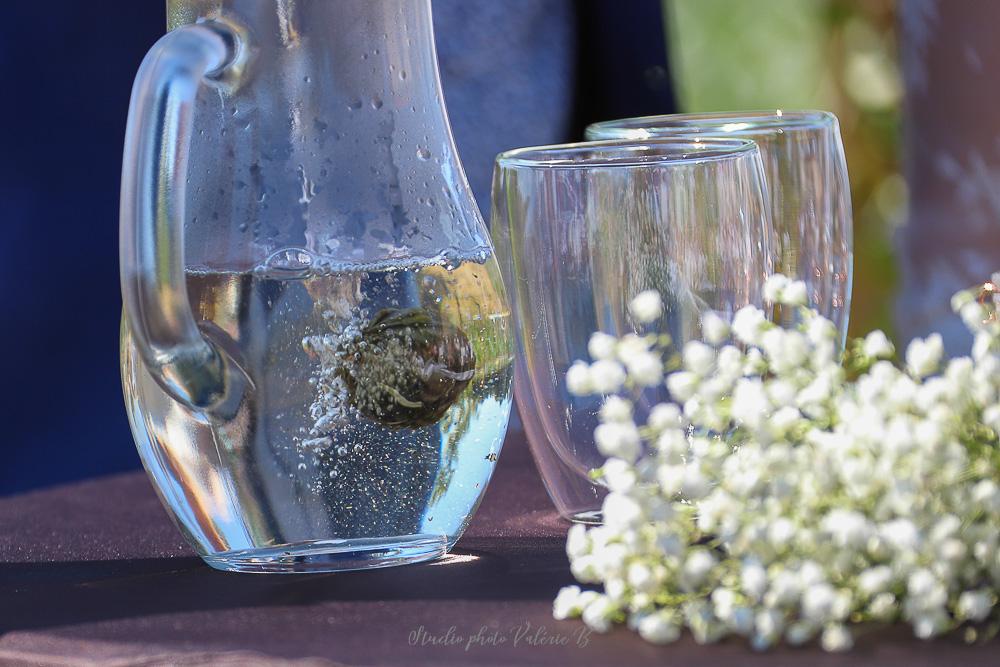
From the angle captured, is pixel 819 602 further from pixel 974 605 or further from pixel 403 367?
pixel 403 367

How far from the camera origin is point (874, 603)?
12.2 inches

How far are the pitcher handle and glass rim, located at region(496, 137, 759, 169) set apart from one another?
120 mm

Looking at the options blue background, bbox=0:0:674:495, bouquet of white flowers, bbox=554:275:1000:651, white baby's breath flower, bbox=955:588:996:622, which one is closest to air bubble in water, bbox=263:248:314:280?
bouquet of white flowers, bbox=554:275:1000:651

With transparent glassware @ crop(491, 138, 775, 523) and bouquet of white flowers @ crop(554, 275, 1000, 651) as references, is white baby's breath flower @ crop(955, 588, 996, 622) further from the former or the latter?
transparent glassware @ crop(491, 138, 775, 523)

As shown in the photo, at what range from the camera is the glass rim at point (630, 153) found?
0.44m

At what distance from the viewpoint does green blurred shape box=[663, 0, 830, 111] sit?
6.37ft

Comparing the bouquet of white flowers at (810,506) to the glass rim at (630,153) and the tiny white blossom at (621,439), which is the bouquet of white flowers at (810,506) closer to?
the tiny white blossom at (621,439)

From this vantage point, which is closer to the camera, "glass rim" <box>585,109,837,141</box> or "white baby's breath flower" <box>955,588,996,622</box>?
"white baby's breath flower" <box>955,588,996,622</box>

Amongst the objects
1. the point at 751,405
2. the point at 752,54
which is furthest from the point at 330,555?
the point at 752,54

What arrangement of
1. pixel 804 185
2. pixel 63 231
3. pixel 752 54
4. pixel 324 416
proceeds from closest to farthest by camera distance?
pixel 324 416, pixel 804 185, pixel 63 231, pixel 752 54

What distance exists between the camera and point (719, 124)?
21.1 inches

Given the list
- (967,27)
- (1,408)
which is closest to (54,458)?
(1,408)

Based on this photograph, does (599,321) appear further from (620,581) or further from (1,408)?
(1,408)

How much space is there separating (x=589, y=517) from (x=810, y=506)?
0.60 feet
